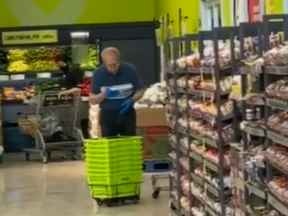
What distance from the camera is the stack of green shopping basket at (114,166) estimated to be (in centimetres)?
885

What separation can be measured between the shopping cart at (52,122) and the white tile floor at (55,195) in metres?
0.91

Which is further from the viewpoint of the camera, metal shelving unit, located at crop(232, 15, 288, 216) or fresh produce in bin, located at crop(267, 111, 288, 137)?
metal shelving unit, located at crop(232, 15, 288, 216)

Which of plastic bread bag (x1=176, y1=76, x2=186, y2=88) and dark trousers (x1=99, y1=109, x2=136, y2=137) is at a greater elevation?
Result: plastic bread bag (x1=176, y1=76, x2=186, y2=88)

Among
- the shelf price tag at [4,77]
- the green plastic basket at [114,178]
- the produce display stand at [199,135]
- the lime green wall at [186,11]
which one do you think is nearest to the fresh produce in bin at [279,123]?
the produce display stand at [199,135]

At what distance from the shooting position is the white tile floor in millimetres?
8781

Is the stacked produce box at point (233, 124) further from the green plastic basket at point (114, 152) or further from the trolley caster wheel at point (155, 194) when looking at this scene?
the trolley caster wheel at point (155, 194)

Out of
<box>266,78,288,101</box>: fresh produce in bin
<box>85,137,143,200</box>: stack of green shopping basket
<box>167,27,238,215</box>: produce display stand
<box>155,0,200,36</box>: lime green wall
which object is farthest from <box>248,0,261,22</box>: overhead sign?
<box>155,0,200,36</box>: lime green wall

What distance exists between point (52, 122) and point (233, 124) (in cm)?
935

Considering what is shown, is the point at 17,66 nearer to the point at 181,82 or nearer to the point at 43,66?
the point at 43,66

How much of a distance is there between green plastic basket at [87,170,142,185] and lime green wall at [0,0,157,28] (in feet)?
29.2

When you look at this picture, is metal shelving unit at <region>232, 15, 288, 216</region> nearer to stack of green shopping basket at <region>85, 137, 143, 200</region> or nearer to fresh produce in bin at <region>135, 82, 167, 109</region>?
stack of green shopping basket at <region>85, 137, 143, 200</region>

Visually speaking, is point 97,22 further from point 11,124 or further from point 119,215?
point 119,215

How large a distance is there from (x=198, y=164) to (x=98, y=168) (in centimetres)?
232

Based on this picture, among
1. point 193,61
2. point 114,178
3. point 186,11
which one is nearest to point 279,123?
point 193,61
